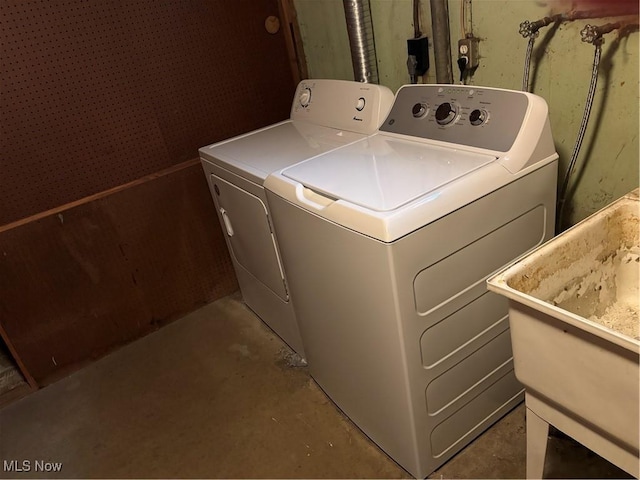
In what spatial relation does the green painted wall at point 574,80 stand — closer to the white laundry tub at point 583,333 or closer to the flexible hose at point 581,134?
the flexible hose at point 581,134

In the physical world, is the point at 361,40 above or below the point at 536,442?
above

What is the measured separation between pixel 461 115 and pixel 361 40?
0.68 metres

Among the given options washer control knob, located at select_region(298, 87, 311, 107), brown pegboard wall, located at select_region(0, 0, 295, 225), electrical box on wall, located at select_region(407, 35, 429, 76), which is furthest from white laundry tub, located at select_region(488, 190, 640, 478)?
brown pegboard wall, located at select_region(0, 0, 295, 225)

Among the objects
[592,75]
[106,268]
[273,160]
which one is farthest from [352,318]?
[106,268]

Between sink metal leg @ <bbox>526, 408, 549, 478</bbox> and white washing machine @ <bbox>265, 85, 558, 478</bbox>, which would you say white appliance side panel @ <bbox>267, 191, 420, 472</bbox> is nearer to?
white washing machine @ <bbox>265, 85, 558, 478</bbox>

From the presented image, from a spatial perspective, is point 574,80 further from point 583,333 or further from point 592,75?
point 583,333

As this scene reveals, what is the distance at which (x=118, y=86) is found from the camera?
6.60 ft

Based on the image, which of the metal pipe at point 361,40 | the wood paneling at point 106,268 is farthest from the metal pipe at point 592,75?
the wood paneling at point 106,268

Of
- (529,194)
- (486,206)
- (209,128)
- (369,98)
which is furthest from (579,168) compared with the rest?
(209,128)

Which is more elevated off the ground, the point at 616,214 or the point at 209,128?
the point at 209,128

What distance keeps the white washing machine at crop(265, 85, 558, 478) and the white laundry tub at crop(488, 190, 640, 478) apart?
0.21 m

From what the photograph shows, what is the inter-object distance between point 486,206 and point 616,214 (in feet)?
1.00

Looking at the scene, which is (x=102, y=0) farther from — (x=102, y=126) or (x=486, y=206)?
(x=486, y=206)

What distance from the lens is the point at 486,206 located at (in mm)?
1271
